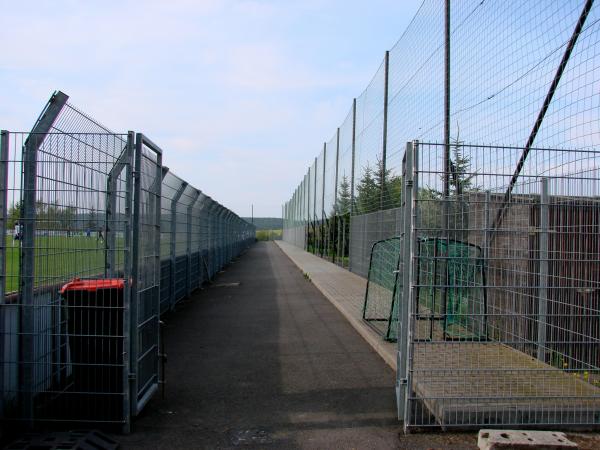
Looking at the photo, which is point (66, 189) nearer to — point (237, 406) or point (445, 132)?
point (237, 406)

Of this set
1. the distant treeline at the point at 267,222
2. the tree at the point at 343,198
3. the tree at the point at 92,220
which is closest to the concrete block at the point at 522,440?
the tree at the point at 92,220

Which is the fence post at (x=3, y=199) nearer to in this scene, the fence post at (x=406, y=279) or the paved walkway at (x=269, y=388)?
the paved walkway at (x=269, y=388)

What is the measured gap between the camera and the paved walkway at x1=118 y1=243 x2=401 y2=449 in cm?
457

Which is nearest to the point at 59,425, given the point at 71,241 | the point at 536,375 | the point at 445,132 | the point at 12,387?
the point at 12,387

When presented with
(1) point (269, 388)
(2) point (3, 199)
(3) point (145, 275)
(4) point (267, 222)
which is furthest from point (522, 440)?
(4) point (267, 222)

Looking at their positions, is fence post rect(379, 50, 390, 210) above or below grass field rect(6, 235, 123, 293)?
above

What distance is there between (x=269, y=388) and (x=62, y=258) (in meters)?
2.43

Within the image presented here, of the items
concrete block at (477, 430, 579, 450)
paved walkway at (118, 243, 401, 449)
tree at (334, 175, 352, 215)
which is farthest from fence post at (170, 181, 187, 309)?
tree at (334, 175, 352, 215)

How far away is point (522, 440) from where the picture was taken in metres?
4.10

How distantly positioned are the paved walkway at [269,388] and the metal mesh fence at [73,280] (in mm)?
541

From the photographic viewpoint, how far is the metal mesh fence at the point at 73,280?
15.0 ft

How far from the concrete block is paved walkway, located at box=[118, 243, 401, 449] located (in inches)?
27.0

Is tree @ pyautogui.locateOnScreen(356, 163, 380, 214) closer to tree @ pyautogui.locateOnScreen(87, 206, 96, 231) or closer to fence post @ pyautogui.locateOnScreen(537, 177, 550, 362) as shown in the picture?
fence post @ pyautogui.locateOnScreen(537, 177, 550, 362)

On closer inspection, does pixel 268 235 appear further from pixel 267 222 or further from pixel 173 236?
pixel 173 236
